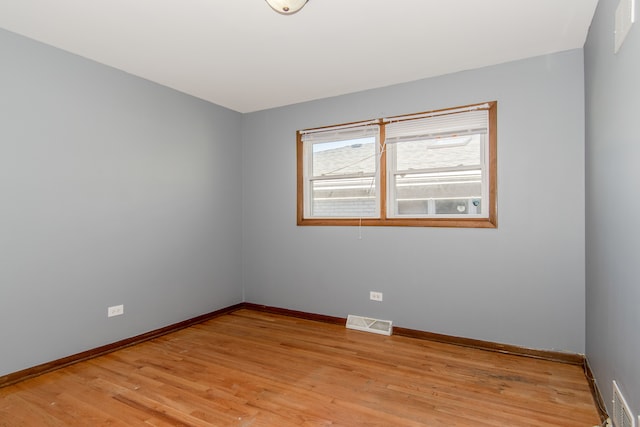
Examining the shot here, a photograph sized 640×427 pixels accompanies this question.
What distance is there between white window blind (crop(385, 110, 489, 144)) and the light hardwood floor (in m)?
2.04

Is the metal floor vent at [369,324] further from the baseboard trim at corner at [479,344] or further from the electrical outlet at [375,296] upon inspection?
the electrical outlet at [375,296]

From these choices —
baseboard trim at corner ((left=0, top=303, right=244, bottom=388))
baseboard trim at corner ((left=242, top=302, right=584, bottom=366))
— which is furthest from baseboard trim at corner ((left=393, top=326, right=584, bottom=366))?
baseboard trim at corner ((left=0, top=303, right=244, bottom=388))

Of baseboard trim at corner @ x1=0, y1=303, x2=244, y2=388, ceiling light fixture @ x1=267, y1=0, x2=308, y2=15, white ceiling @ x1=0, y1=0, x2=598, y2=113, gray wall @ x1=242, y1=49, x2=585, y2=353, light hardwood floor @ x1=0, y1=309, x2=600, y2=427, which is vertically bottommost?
light hardwood floor @ x1=0, y1=309, x2=600, y2=427

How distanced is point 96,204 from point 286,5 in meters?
2.34

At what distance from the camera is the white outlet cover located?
4.91 feet

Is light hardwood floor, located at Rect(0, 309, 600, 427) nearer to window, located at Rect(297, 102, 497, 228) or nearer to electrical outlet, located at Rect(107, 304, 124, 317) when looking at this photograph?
electrical outlet, located at Rect(107, 304, 124, 317)

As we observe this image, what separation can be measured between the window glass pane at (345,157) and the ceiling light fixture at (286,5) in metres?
1.84

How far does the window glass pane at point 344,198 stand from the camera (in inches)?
153

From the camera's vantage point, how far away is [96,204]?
10.1 feet

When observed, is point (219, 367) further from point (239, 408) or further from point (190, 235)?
point (190, 235)

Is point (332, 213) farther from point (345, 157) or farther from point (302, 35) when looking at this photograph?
point (302, 35)

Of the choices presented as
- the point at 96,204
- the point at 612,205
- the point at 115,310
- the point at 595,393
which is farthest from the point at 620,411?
the point at 96,204

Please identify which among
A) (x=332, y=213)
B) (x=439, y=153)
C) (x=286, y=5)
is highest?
(x=286, y=5)

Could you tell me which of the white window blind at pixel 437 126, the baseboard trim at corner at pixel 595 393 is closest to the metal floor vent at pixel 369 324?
the baseboard trim at corner at pixel 595 393
